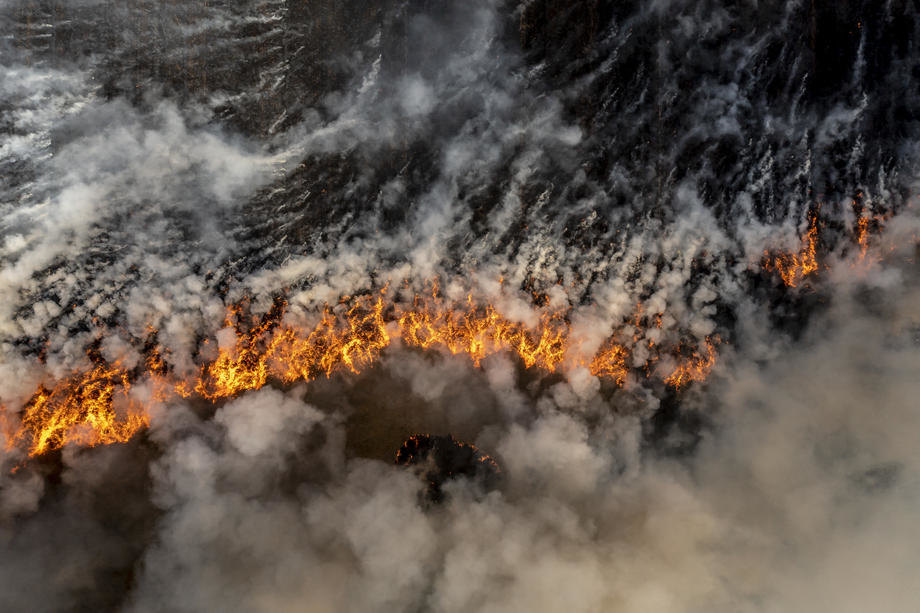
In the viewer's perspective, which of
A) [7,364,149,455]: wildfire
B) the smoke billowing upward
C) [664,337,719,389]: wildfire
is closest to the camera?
the smoke billowing upward

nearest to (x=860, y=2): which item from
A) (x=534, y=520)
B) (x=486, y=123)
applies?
(x=486, y=123)

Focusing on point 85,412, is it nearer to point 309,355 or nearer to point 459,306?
point 309,355

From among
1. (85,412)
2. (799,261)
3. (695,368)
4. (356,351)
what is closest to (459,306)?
(356,351)

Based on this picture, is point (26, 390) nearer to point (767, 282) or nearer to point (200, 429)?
point (200, 429)

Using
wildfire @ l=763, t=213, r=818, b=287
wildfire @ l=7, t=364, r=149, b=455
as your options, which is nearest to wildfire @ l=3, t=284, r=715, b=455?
wildfire @ l=7, t=364, r=149, b=455

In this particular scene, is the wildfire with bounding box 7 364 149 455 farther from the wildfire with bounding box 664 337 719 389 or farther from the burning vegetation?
the wildfire with bounding box 664 337 719 389
